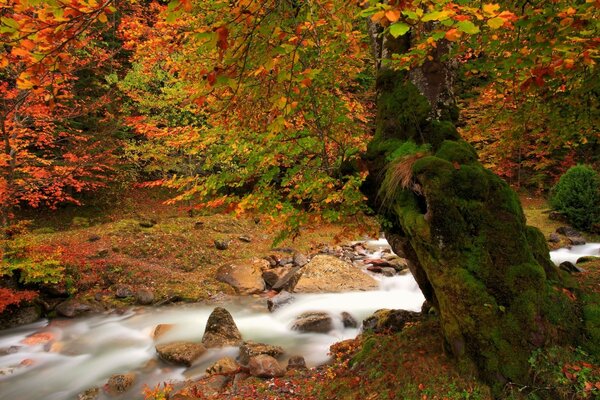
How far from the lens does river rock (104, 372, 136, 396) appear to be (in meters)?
6.45

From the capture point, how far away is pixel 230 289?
11.5m

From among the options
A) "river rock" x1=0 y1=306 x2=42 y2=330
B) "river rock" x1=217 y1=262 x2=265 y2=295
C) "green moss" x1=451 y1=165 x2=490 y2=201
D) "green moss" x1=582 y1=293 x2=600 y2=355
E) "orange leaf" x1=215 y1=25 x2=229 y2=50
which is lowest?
"river rock" x1=217 y1=262 x2=265 y2=295

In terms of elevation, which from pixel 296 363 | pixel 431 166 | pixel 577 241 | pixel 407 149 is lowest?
pixel 577 241

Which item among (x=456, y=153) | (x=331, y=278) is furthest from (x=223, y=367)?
(x=331, y=278)

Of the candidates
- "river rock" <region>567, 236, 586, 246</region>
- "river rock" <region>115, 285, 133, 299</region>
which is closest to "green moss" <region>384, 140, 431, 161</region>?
"river rock" <region>115, 285, 133, 299</region>

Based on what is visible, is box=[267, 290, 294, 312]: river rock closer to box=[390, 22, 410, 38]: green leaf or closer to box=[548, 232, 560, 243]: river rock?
box=[390, 22, 410, 38]: green leaf

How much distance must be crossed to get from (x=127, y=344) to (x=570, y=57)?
924 centimetres

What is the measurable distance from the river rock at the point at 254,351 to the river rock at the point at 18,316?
597 cm

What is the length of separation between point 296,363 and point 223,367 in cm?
129

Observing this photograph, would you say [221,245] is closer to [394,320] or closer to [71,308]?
[71,308]

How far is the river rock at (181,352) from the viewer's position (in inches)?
282

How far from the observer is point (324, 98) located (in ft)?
17.5

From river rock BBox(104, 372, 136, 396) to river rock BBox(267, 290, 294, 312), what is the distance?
12.9 ft

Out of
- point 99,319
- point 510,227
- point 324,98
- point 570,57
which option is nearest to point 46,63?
point 324,98
